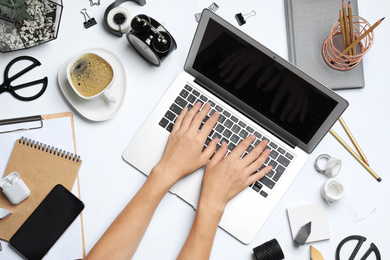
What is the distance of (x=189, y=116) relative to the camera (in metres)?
1.16

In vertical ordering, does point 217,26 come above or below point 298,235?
above

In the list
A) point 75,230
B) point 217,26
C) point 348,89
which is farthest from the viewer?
point 348,89

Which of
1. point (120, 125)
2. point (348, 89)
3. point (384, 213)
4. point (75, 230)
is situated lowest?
point (75, 230)

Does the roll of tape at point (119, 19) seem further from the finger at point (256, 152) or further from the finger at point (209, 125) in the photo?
the finger at point (256, 152)

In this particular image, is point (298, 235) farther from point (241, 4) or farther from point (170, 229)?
point (241, 4)

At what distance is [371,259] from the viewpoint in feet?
3.89

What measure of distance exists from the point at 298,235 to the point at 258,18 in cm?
63

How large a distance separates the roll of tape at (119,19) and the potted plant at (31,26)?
0.14 m

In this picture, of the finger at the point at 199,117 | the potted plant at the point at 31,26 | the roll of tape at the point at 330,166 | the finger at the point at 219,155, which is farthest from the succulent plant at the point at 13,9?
the roll of tape at the point at 330,166

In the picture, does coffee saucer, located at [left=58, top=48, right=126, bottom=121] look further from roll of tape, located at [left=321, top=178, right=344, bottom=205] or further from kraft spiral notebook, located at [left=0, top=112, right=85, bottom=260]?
roll of tape, located at [left=321, top=178, right=344, bottom=205]

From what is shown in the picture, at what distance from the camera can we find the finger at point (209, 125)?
116cm

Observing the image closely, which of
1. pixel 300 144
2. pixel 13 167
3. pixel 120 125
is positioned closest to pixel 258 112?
pixel 300 144

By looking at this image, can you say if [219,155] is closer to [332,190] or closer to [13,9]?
[332,190]

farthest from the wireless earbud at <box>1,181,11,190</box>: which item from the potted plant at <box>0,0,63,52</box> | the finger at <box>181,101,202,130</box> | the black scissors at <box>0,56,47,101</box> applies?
the finger at <box>181,101,202,130</box>
